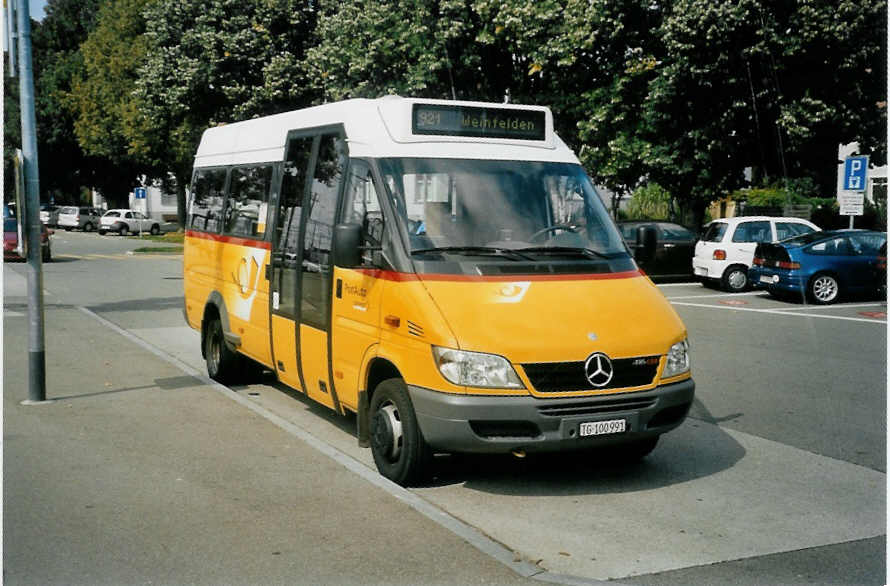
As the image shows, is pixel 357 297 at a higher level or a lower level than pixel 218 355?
higher

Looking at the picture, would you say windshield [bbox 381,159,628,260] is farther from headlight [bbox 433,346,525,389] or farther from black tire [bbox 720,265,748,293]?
black tire [bbox 720,265,748,293]

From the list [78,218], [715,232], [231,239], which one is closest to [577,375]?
[231,239]

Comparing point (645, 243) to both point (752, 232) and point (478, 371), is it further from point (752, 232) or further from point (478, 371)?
point (752, 232)

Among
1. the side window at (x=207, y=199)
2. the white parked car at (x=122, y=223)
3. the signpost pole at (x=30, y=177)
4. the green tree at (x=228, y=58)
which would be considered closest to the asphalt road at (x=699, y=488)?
the signpost pole at (x=30, y=177)

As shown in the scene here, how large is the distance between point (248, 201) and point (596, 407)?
4696 mm

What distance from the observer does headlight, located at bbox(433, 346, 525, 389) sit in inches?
237

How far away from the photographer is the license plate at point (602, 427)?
243 inches

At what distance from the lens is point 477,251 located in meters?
6.65

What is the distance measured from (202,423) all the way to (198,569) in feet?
12.0

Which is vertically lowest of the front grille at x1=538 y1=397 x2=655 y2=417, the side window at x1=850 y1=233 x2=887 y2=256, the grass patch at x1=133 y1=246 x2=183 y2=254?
the grass patch at x1=133 y1=246 x2=183 y2=254

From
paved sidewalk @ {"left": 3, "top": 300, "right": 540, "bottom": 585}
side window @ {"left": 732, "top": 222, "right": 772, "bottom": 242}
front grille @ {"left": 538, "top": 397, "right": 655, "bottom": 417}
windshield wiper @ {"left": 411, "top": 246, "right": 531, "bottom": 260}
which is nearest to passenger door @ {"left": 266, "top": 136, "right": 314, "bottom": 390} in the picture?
paved sidewalk @ {"left": 3, "top": 300, "right": 540, "bottom": 585}

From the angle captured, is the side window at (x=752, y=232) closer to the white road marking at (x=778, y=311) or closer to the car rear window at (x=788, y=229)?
the car rear window at (x=788, y=229)

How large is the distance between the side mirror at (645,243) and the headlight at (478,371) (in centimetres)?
235

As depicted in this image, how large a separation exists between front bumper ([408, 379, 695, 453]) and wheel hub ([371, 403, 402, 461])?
1.18ft
